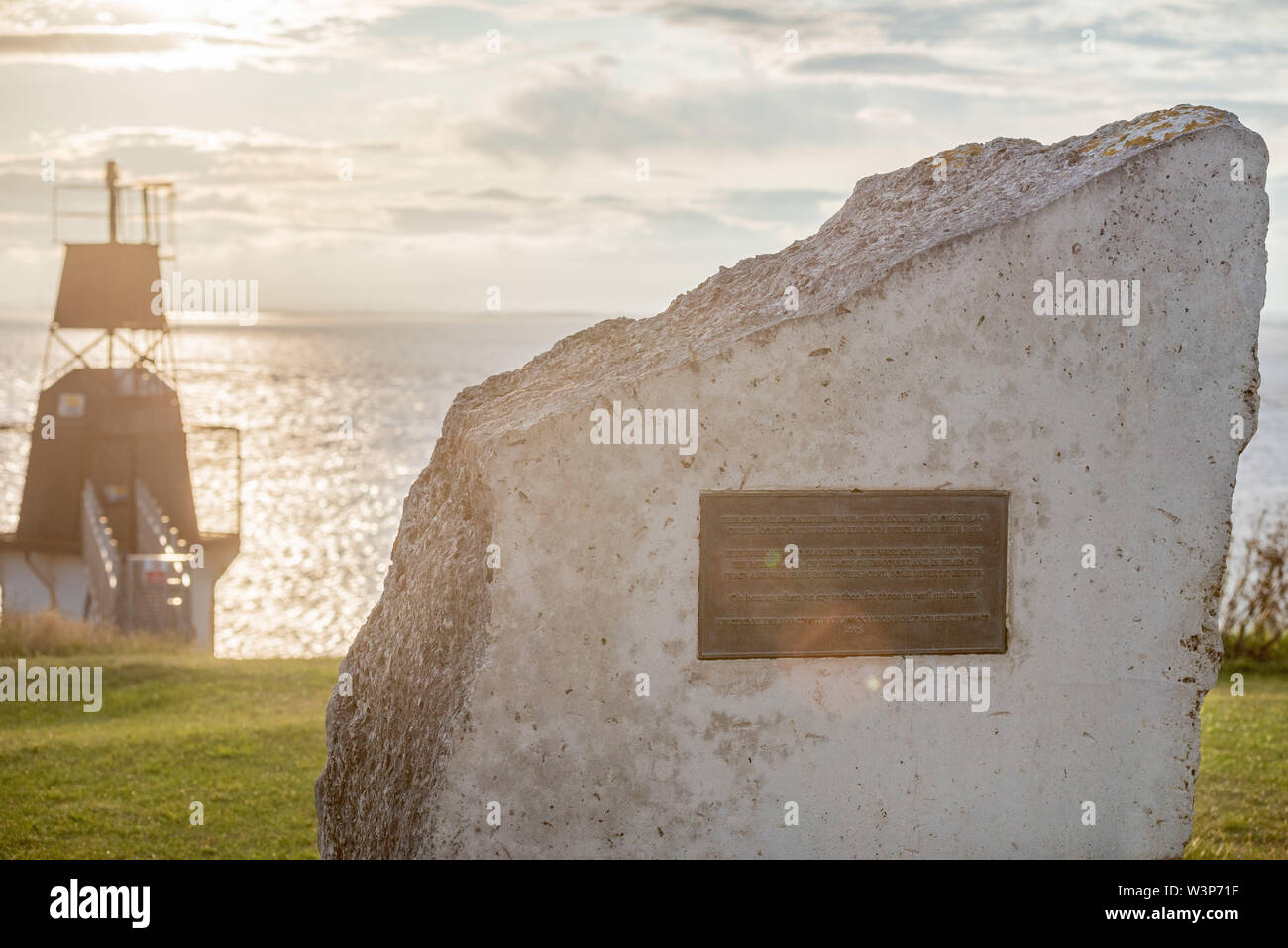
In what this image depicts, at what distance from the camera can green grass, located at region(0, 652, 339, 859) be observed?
7898 millimetres

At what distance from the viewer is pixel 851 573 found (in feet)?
18.1

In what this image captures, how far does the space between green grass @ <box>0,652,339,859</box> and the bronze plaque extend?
3761 mm

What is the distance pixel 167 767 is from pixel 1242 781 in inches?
328

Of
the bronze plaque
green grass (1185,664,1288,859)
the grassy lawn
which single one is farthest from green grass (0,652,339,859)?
green grass (1185,664,1288,859)

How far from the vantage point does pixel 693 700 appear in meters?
5.41

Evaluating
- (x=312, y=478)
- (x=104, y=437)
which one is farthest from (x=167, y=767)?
(x=312, y=478)

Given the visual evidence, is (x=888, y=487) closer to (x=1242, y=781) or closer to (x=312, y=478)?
(x=1242, y=781)

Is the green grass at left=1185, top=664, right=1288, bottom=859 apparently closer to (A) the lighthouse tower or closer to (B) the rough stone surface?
(B) the rough stone surface

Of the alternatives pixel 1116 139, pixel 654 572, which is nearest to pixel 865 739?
pixel 654 572

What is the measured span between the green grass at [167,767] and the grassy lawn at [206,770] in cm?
2

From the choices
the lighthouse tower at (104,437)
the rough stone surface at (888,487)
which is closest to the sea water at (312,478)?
the lighthouse tower at (104,437)

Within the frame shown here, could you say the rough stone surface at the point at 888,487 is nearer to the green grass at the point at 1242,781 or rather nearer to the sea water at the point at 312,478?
the green grass at the point at 1242,781
